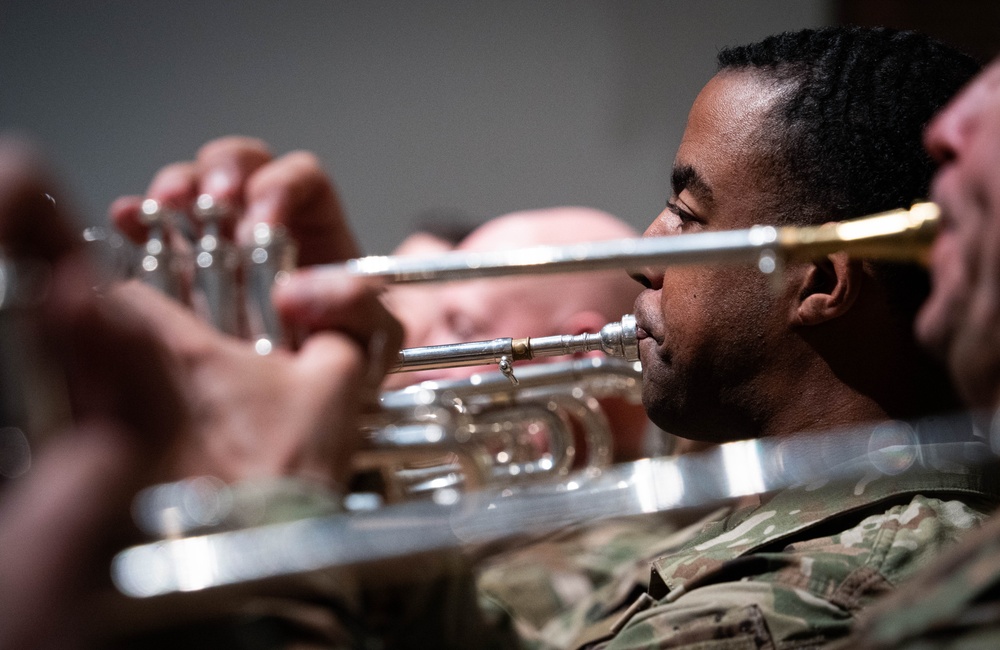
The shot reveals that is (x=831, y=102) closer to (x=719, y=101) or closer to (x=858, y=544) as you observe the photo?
(x=719, y=101)

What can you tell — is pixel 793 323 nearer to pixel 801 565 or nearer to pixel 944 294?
pixel 801 565

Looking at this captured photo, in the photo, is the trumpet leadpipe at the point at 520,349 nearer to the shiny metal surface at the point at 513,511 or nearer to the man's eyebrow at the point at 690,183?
the man's eyebrow at the point at 690,183

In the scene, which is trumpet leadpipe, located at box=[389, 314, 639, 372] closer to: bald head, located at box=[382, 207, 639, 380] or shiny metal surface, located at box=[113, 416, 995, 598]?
shiny metal surface, located at box=[113, 416, 995, 598]

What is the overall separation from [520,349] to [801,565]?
16.5 inches

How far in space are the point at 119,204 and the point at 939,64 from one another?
823 mm

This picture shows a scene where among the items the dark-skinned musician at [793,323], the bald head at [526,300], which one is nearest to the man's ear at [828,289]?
the dark-skinned musician at [793,323]

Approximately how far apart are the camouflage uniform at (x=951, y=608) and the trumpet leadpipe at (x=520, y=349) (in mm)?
578

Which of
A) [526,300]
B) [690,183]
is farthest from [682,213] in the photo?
[526,300]

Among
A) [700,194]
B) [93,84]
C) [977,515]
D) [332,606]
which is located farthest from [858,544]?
[93,84]

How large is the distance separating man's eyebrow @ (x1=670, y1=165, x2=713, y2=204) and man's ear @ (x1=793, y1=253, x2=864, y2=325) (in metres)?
0.13

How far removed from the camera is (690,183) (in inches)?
42.3

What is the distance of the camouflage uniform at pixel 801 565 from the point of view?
2.77 ft

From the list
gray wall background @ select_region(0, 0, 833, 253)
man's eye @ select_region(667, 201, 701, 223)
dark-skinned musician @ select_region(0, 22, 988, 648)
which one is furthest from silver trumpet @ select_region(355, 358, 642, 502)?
gray wall background @ select_region(0, 0, 833, 253)

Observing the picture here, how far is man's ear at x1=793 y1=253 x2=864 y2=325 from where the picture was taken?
98 centimetres
